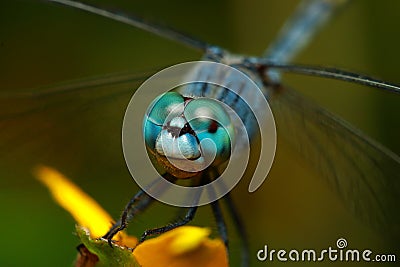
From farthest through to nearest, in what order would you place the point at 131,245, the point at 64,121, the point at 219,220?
the point at 64,121
the point at 219,220
the point at 131,245

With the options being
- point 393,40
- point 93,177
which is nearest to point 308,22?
point 393,40

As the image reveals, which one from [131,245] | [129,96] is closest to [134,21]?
[129,96]

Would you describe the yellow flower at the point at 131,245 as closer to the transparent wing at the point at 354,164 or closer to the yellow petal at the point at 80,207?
the yellow petal at the point at 80,207

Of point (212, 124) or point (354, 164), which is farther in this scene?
point (354, 164)

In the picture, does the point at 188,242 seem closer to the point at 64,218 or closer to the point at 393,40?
the point at 64,218

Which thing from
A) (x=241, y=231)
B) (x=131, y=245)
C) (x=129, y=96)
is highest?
(x=129, y=96)

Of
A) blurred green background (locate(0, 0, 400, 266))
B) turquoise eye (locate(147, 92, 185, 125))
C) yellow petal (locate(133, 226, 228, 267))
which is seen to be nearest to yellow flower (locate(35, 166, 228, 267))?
yellow petal (locate(133, 226, 228, 267))

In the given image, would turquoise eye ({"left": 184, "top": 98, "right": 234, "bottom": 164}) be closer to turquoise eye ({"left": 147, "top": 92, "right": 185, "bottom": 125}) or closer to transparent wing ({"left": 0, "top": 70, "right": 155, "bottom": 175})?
turquoise eye ({"left": 147, "top": 92, "right": 185, "bottom": 125})

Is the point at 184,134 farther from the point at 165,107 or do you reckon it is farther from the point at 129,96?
the point at 129,96
